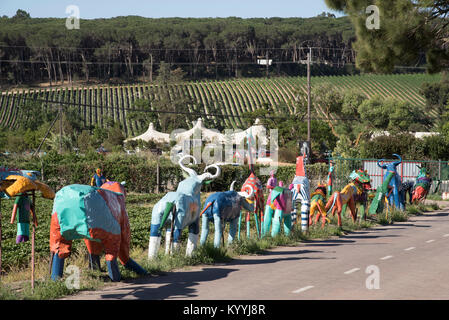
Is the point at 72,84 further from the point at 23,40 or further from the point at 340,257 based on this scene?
the point at 340,257

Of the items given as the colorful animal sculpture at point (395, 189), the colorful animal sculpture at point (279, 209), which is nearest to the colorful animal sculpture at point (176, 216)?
the colorful animal sculpture at point (279, 209)

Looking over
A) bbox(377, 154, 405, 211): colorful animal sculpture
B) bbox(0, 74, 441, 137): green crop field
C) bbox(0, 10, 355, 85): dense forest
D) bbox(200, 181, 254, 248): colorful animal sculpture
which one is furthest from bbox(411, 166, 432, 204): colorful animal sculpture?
bbox(0, 10, 355, 85): dense forest

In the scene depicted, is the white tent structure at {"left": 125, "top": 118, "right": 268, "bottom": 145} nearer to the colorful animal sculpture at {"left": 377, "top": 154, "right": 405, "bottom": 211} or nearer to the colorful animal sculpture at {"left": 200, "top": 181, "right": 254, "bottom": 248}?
the colorful animal sculpture at {"left": 377, "top": 154, "right": 405, "bottom": 211}

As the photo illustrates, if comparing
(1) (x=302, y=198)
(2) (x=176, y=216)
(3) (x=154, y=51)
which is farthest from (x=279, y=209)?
(3) (x=154, y=51)

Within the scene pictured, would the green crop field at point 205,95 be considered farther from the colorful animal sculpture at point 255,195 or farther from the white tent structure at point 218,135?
the colorful animal sculpture at point 255,195

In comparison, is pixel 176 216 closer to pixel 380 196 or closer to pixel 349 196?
pixel 349 196

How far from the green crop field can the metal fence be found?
1526 inches

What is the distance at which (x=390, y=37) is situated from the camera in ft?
46.8

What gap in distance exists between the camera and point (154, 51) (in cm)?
11062

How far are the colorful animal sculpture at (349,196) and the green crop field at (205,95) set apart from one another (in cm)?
5220

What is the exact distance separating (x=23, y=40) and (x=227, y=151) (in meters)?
71.6

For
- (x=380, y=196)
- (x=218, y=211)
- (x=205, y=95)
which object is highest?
(x=205, y=95)

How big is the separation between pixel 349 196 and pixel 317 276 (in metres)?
7.60

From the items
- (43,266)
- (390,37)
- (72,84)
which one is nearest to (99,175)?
(43,266)
